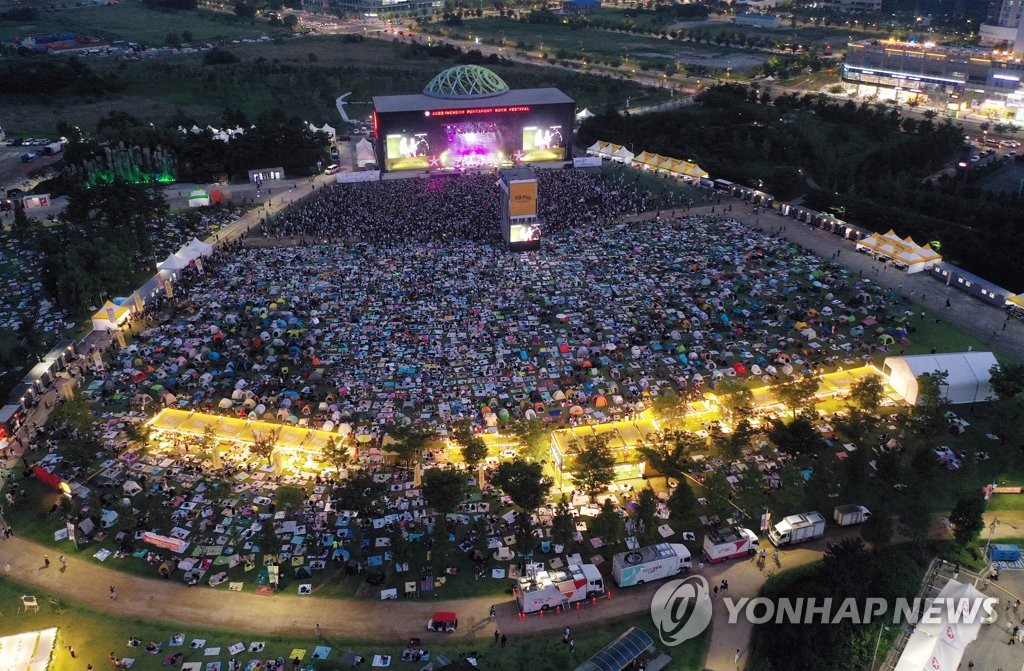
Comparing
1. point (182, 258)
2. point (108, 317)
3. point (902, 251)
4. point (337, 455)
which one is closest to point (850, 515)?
point (337, 455)

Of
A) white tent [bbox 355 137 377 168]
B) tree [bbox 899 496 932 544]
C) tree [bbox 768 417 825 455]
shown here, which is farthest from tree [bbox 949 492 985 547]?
white tent [bbox 355 137 377 168]

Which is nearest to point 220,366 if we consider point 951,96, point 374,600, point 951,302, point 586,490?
point 374,600

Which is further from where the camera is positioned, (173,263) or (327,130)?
(327,130)

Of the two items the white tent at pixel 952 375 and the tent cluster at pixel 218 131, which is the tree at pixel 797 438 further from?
the tent cluster at pixel 218 131

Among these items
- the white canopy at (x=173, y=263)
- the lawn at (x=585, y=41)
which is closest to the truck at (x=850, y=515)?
the white canopy at (x=173, y=263)

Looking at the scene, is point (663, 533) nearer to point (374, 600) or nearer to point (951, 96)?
point (374, 600)

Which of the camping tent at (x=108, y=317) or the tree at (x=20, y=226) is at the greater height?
the tree at (x=20, y=226)

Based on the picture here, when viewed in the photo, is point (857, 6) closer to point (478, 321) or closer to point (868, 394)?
point (478, 321)

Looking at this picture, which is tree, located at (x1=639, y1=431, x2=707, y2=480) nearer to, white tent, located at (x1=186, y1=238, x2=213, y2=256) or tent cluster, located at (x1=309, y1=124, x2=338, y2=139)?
white tent, located at (x1=186, y1=238, x2=213, y2=256)
